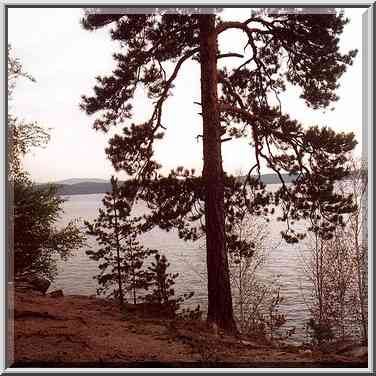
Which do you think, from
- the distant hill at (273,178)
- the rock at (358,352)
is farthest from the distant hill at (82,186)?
the rock at (358,352)

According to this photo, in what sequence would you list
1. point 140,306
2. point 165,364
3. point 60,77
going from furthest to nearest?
point 140,306 → point 60,77 → point 165,364

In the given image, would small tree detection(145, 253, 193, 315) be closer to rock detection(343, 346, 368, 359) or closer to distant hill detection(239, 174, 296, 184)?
distant hill detection(239, 174, 296, 184)

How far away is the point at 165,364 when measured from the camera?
398cm

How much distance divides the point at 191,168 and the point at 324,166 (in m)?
1.32

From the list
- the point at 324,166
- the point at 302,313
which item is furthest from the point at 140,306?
the point at 324,166

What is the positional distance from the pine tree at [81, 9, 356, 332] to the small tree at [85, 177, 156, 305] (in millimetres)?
349

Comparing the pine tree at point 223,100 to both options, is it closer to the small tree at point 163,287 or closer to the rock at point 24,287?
the small tree at point 163,287

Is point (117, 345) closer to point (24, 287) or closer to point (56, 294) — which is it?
point (56, 294)

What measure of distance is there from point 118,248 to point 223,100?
6.20 ft

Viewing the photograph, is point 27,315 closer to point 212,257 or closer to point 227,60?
point 212,257

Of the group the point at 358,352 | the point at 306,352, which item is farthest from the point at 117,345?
the point at 358,352

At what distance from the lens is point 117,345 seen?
401 centimetres

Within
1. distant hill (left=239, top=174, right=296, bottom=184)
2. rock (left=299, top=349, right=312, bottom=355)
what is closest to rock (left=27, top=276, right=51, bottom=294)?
distant hill (left=239, top=174, right=296, bottom=184)

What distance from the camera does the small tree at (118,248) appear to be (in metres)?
4.33
